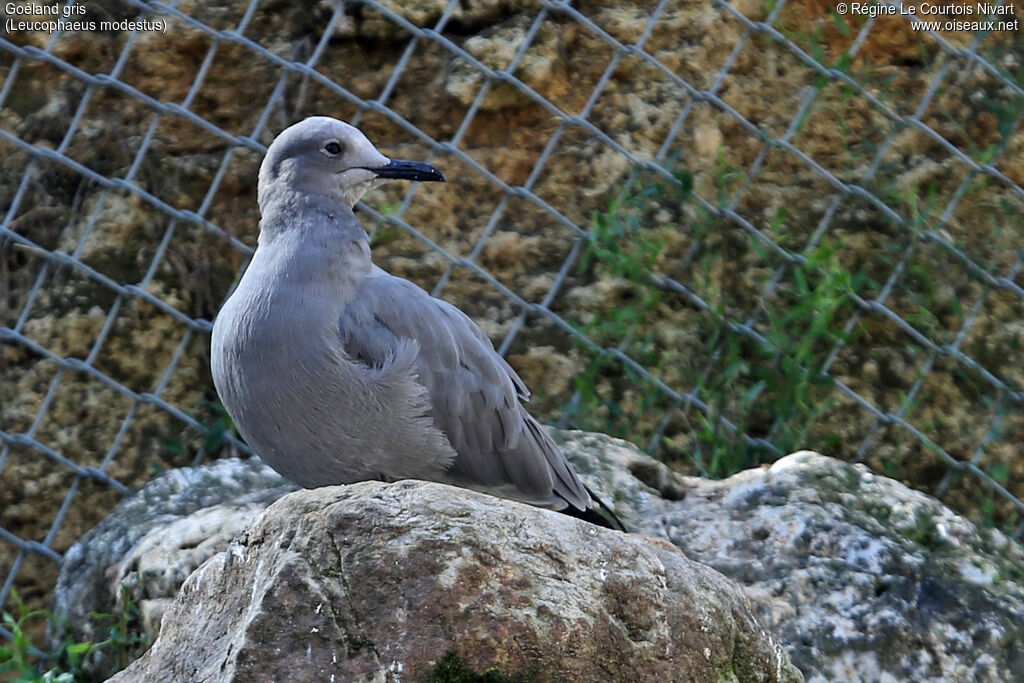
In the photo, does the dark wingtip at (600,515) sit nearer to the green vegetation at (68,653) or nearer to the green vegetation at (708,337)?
the green vegetation at (708,337)

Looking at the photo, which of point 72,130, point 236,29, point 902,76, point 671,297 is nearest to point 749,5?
point 902,76

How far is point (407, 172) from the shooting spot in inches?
117

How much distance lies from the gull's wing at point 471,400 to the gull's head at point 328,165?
21 cm

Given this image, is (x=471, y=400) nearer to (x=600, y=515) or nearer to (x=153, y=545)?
(x=600, y=515)

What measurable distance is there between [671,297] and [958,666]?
58.5 inches

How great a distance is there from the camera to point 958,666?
8.28ft

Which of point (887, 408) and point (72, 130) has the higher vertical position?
point (887, 408)

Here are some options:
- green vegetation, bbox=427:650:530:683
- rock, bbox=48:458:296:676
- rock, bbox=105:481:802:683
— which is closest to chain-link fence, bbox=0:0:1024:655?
rock, bbox=48:458:296:676

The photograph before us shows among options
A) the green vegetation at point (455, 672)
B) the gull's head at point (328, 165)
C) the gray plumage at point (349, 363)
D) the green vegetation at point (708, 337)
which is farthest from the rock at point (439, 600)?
the green vegetation at point (708, 337)

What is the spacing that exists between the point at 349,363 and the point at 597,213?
1.13 metres

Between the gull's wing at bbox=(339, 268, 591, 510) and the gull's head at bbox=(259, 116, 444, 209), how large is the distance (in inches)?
8.4

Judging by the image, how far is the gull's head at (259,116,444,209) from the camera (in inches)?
115

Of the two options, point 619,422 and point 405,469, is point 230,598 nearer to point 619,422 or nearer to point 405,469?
point 405,469

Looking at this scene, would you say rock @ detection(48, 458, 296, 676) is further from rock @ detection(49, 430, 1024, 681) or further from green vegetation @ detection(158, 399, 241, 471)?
green vegetation @ detection(158, 399, 241, 471)
